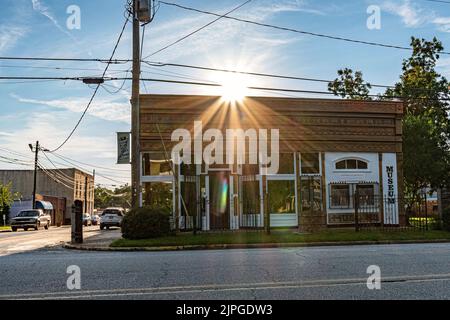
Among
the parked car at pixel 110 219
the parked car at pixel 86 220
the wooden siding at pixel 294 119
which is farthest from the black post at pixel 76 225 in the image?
the parked car at pixel 86 220

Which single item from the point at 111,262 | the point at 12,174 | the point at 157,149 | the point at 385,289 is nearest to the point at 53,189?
the point at 12,174

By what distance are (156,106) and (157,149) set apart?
197cm

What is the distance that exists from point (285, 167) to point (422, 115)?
1790cm

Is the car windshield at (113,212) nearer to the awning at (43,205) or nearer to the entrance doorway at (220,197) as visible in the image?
the entrance doorway at (220,197)

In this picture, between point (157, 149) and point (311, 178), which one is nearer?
point (157, 149)

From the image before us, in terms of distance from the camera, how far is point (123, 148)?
1980cm

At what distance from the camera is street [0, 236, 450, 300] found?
6918mm

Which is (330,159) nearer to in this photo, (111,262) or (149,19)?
(149,19)

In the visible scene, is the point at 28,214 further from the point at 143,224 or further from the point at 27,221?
the point at 143,224

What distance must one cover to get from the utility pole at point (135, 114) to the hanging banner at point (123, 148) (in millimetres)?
805

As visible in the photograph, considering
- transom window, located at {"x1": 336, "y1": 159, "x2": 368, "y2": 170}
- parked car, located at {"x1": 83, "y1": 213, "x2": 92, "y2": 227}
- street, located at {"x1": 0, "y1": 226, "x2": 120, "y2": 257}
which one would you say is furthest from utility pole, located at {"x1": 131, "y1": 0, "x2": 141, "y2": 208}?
parked car, located at {"x1": 83, "y1": 213, "x2": 92, "y2": 227}

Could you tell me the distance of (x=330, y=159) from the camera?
23.8 m

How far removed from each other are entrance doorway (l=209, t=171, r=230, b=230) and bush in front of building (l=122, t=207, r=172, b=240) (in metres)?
4.70

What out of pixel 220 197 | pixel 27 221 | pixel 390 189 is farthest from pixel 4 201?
pixel 390 189
